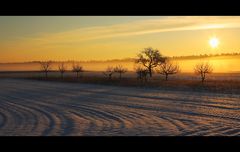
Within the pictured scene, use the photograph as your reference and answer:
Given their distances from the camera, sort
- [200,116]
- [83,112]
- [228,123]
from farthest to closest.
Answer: [83,112] → [200,116] → [228,123]

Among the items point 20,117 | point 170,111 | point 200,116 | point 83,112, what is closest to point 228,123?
point 200,116
